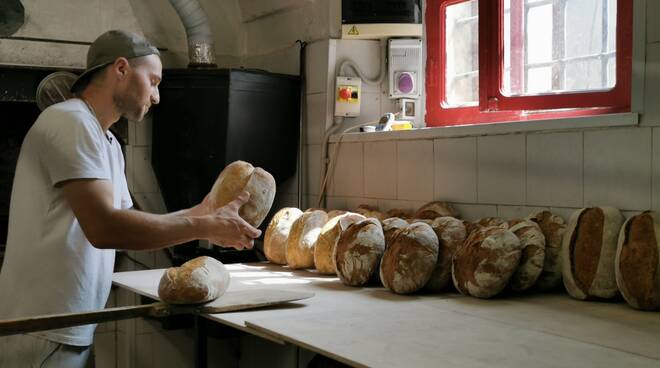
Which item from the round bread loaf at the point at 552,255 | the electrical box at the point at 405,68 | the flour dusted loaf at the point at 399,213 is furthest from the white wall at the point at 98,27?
the round bread loaf at the point at 552,255

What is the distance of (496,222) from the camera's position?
8.69ft

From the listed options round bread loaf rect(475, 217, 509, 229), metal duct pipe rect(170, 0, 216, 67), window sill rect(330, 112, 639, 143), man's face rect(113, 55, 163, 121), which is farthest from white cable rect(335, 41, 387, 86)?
man's face rect(113, 55, 163, 121)

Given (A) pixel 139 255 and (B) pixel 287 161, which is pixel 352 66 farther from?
(A) pixel 139 255

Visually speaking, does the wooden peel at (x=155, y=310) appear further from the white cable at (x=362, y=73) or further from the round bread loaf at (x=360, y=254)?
the white cable at (x=362, y=73)

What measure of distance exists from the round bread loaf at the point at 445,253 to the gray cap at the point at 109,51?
1145 millimetres

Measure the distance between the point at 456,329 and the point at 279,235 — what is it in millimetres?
1393

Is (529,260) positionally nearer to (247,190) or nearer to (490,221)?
(490,221)

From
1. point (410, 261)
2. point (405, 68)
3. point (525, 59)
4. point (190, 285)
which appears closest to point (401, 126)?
point (405, 68)

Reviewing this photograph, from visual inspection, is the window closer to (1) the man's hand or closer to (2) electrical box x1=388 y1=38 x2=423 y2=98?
(2) electrical box x1=388 y1=38 x2=423 y2=98

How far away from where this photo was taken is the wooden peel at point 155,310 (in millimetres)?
1853

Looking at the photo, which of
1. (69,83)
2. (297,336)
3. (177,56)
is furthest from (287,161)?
(297,336)

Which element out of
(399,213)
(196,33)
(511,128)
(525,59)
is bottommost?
(399,213)

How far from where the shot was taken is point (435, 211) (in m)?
2.97

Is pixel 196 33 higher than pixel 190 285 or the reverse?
higher
